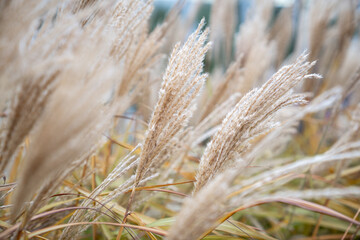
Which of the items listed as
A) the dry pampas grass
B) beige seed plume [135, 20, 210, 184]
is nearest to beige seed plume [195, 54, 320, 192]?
the dry pampas grass

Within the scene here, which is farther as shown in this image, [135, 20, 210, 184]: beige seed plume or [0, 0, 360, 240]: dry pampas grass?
[135, 20, 210, 184]: beige seed plume

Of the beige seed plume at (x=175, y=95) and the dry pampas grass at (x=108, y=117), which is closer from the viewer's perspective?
the dry pampas grass at (x=108, y=117)

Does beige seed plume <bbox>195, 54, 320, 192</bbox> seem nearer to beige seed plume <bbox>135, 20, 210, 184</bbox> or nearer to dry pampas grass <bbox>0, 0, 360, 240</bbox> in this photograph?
dry pampas grass <bbox>0, 0, 360, 240</bbox>

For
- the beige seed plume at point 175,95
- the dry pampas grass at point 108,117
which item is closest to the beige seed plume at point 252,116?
the dry pampas grass at point 108,117

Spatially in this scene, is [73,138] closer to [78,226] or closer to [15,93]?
[15,93]

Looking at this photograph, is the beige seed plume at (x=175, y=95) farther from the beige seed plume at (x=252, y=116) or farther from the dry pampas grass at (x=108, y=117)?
the beige seed plume at (x=252, y=116)

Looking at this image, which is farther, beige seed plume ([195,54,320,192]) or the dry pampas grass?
beige seed plume ([195,54,320,192])
